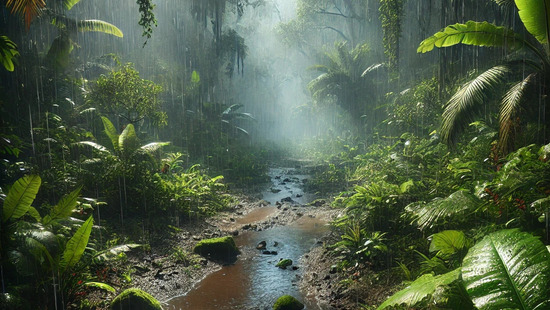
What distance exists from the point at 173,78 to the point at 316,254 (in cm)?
1824

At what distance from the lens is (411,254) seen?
18.2ft

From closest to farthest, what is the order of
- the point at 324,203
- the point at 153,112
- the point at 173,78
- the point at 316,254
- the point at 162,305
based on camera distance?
the point at 162,305, the point at 316,254, the point at 324,203, the point at 153,112, the point at 173,78

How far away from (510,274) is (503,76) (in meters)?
5.21

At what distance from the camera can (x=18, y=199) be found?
15.0 ft

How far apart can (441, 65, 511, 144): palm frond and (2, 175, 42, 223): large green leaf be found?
6579 mm

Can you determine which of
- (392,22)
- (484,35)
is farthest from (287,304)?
(392,22)

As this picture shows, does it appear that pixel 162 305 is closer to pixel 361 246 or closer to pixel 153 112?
pixel 361 246

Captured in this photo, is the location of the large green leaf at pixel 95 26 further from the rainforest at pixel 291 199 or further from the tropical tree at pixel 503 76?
the tropical tree at pixel 503 76

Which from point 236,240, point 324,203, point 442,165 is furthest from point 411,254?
point 324,203

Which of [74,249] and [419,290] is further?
[74,249]

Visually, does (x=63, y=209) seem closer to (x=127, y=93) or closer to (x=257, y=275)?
(x=257, y=275)

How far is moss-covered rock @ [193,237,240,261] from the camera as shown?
24.5 ft

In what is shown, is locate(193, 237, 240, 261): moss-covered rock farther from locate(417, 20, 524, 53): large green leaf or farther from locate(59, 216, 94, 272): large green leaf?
locate(417, 20, 524, 53): large green leaf

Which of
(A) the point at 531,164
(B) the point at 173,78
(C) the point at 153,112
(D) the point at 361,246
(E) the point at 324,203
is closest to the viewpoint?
(A) the point at 531,164
